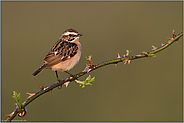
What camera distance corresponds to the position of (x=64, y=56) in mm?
6547

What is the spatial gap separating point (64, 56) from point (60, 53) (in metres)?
0.17

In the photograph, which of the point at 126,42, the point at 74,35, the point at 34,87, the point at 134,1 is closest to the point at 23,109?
the point at 74,35

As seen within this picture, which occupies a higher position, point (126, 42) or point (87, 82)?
point (126, 42)

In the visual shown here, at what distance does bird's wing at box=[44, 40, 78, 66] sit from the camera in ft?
20.6

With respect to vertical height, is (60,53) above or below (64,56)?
above

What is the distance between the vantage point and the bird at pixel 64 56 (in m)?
6.30

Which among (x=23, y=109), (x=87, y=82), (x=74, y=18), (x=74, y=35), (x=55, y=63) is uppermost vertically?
(x=74, y=18)

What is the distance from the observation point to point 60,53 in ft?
21.6

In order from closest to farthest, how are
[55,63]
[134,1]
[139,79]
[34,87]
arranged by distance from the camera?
1. [55,63]
2. [34,87]
3. [139,79]
4. [134,1]

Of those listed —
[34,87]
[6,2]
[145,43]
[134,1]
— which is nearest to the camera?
[34,87]

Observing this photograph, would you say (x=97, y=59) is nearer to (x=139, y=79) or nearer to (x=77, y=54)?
(x=139, y=79)

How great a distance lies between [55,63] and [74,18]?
30.3 feet

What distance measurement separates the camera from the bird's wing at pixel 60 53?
6.29m

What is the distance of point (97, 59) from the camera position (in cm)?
1159
